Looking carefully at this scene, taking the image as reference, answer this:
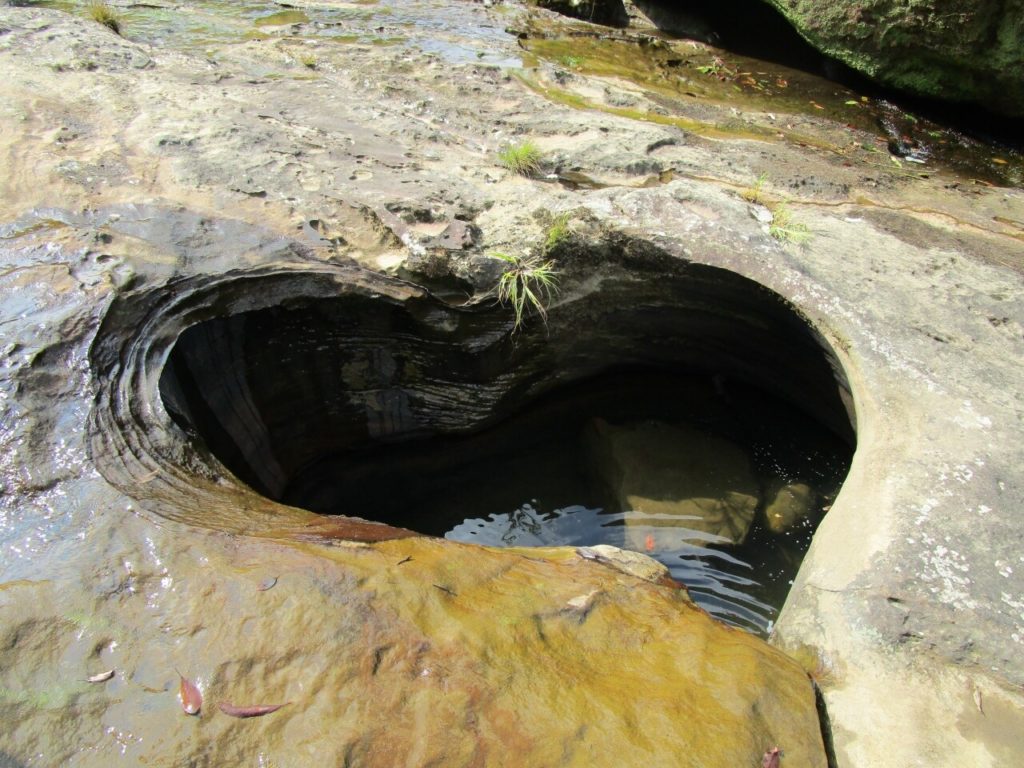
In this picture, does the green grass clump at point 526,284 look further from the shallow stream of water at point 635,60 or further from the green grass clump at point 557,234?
the shallow stream of water at point 635,60

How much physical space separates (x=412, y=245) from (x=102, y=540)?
7.40ft

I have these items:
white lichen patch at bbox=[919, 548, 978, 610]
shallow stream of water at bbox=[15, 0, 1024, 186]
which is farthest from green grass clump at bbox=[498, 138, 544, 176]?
white lichen patch at bbox=[919, 548, 978, 610]

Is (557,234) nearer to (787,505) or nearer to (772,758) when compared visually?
(787,505)

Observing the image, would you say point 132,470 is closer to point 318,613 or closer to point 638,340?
point 318,613

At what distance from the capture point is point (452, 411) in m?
4.76

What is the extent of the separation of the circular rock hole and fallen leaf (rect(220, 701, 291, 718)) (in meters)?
1.98

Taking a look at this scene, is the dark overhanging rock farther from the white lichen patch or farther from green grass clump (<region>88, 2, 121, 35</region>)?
green grass clump (<region>88, 2, 121, 35</region>)

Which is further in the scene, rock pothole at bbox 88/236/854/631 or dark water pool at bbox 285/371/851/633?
dark water pool at bbox 285/371/851/633

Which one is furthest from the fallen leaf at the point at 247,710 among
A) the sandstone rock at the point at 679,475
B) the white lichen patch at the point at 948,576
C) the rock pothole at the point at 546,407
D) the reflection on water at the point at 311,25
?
the reflection on water at the point at 311,25

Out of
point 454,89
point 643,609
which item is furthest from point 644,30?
point 643,609

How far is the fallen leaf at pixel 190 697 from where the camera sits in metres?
2.15

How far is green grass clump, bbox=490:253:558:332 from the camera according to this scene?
418 centimetres

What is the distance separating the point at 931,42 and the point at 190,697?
7.93 meters

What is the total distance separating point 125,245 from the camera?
3754mm
